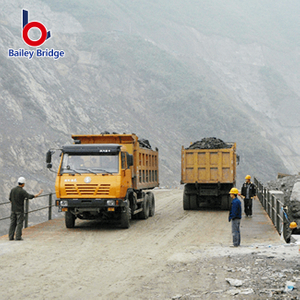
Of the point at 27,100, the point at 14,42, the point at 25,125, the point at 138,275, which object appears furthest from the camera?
the point at 14,42

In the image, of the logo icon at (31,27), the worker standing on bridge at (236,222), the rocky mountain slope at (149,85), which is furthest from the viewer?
the logo icon at (31,27)

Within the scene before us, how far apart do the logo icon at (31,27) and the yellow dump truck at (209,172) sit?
39.7m

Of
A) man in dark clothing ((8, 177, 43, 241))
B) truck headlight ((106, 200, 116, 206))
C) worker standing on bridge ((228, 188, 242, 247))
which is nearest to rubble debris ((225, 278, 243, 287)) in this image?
worker standing on bridge ((228, 188, 242, 247))

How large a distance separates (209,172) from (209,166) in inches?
10.9

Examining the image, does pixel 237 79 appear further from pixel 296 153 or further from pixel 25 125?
pixel 25 125

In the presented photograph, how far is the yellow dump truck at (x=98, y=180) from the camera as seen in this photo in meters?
12.9

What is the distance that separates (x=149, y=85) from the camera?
61.8m


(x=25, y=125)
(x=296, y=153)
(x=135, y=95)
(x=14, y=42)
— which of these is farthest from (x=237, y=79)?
(x=25, y=125)

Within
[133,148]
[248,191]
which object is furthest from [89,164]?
[248,191]

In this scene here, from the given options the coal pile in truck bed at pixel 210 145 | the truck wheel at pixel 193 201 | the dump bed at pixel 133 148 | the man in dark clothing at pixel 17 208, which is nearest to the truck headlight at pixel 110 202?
the dump bed at pixel 133 148

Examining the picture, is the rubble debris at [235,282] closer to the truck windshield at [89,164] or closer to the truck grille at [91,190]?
the truck grille at [91,190]

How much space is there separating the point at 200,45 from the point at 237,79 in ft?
37.1

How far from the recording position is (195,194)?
19.8 metres

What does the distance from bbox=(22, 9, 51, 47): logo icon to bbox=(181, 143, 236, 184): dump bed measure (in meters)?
39.7
